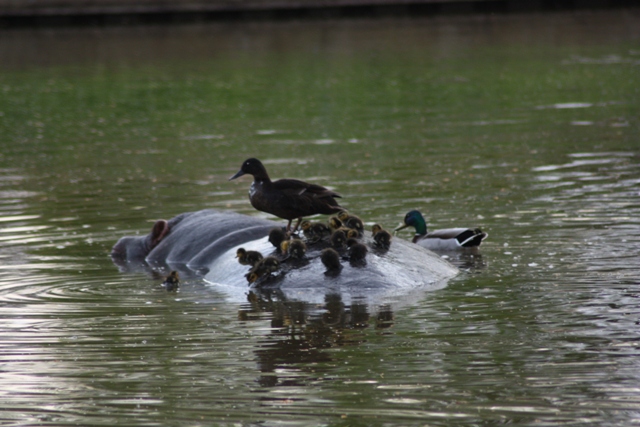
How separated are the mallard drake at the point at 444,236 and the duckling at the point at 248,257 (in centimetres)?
241

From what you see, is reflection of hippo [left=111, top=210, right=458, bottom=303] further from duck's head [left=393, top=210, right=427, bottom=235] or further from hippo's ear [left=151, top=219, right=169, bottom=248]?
duck's head [left=393, top=210, right=427, bottom=235]

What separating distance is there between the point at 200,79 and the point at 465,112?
36.4ft

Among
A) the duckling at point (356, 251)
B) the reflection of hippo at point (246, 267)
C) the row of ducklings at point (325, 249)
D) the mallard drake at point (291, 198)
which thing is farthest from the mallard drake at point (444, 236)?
the duckling at point (356, 251)

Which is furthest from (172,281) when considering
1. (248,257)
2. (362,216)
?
(362,216)

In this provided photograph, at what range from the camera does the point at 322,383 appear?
7207 millimetres

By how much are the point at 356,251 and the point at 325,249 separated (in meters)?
0.25

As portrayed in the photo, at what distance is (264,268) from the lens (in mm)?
9961

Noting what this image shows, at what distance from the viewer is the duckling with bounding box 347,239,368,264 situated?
9.55 metres

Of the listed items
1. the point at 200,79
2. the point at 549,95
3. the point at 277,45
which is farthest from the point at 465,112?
the point at 277,45

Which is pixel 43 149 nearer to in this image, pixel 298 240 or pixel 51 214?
pixel 51 214

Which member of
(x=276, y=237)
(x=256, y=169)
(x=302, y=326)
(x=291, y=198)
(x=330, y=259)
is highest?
(x=256, y=169)

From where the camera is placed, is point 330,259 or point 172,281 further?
point 172,281

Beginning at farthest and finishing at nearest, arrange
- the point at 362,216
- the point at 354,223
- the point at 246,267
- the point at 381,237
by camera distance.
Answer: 1. the point at 362,216
2. the point at 246,267
3. the point at 354,223
4. the point at 381,237

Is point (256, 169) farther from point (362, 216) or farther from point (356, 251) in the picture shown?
point (362, 216)
